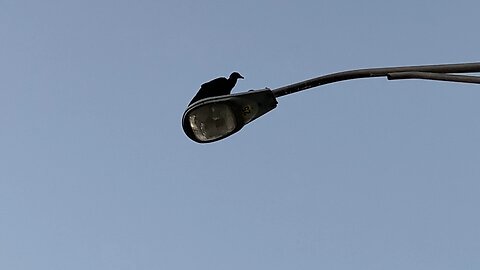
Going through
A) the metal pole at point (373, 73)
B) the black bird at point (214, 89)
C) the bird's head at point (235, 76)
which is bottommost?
the metal pole at point (373, 73)

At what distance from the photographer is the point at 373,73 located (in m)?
6.15

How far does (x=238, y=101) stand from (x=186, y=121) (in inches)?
13.8

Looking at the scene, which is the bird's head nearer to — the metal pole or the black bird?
the black bird

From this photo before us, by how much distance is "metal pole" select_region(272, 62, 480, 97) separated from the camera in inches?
231

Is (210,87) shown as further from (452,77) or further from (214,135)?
(452,77)

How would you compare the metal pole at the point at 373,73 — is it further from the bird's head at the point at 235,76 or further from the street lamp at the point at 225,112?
the bird's head at the point at 235,76

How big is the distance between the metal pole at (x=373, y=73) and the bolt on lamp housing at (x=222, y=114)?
17 cm

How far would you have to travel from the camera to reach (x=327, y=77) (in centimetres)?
636

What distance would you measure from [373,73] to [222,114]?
1147 mm

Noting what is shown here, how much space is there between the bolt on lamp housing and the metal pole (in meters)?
0.17

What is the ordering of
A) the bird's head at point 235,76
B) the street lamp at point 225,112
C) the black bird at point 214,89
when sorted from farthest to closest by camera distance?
1. the bird's head at point 235,76
2. the black bird at point 214,89
3. the street lamp at point 225,112

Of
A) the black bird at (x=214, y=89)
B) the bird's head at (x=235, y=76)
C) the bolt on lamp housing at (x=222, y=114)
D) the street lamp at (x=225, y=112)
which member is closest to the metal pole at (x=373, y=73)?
the street lamp at (x=225, y=112)

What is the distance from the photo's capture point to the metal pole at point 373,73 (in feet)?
19.2

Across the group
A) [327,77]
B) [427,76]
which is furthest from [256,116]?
[427,76]
